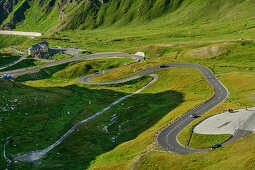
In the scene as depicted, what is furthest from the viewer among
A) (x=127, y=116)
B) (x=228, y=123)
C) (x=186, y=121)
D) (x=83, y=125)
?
(x=127, y=116)

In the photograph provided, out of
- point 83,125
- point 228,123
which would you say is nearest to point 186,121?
point 228,123

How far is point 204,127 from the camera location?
78500 millimetres

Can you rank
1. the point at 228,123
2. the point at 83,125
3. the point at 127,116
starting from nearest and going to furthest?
1. the point at 228,123
2. the point at 83,125
3. the point at 127,116

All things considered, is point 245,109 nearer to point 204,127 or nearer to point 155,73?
point 204,127

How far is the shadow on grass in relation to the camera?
256ft

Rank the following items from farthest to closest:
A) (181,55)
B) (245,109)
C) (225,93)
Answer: (181,55)
(225,93)
(245,109)

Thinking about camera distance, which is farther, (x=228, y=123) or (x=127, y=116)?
(x=127, y=116)

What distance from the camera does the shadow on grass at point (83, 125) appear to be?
256 feet

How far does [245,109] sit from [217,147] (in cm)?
2654

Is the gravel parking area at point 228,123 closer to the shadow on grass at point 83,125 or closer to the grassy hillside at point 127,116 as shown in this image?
the grassy hillside at point 127,116

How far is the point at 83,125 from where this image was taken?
98438mm

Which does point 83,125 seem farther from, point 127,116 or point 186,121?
point 186,121

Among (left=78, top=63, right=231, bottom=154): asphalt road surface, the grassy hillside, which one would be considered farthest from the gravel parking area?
(left=78, top=63, right=231, bottom=154): asphalt road surface

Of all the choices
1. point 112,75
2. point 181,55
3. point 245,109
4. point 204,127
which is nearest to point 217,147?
point 204,127
